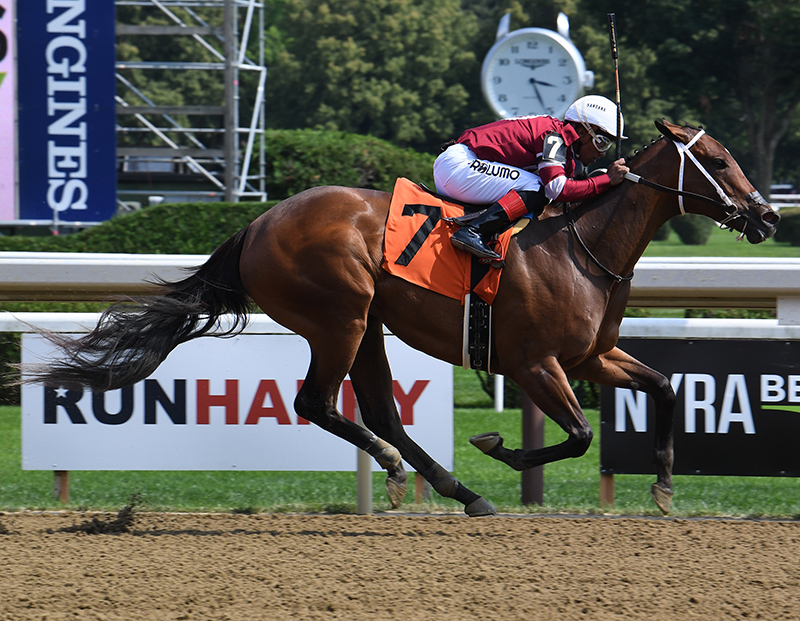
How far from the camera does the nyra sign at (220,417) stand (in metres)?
5.12

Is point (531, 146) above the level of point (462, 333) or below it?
above

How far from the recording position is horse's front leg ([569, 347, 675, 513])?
446 cm

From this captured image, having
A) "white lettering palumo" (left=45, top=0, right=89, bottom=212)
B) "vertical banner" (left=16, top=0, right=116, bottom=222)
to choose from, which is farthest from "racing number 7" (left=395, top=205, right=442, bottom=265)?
"white lettering palumo" (left=45, top=0, right=89, bottom=212)

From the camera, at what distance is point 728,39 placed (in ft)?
93.4

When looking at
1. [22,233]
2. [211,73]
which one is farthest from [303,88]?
[22,233]

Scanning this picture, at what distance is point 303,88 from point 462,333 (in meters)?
38.4

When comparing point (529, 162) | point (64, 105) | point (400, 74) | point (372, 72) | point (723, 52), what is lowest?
point (529, 162)

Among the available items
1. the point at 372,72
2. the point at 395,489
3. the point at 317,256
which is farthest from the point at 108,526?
the point at 372,72

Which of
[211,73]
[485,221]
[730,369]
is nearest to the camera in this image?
[485,221]

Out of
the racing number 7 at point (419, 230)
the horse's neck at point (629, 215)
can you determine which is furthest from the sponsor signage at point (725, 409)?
the racing number 7 at point (419, 230)

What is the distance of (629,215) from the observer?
4.43 meters

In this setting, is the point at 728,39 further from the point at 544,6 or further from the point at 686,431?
the point at 686,431

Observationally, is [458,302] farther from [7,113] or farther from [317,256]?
[7,113]

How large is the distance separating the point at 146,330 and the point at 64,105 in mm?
7312
